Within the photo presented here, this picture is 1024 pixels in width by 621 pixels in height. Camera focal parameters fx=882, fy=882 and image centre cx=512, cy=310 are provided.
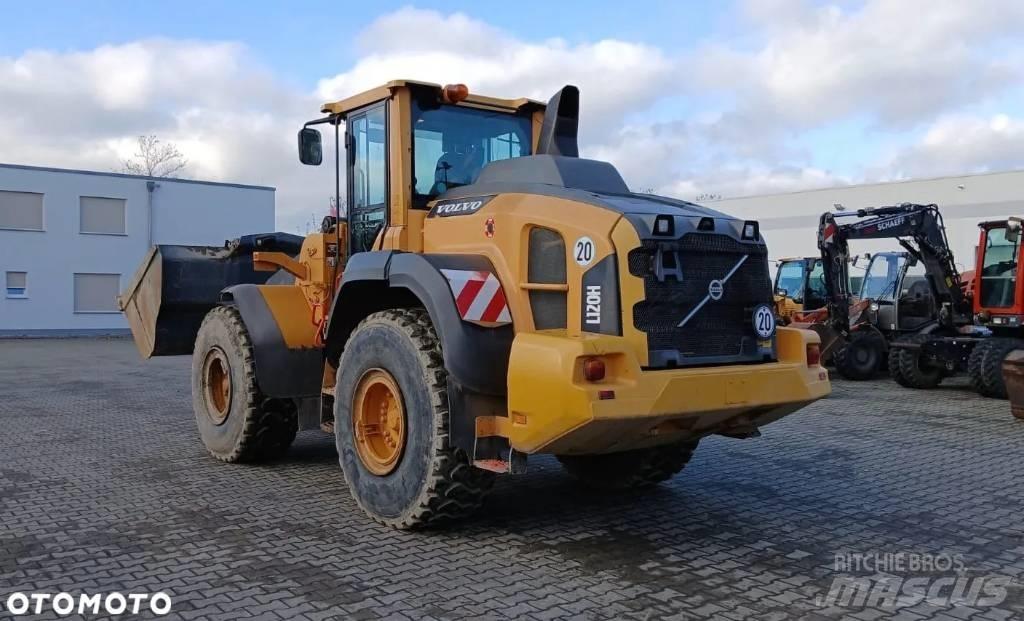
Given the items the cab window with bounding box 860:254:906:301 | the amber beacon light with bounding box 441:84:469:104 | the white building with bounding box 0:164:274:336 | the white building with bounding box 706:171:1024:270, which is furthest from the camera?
the white building with bounding box 0:164:274:336

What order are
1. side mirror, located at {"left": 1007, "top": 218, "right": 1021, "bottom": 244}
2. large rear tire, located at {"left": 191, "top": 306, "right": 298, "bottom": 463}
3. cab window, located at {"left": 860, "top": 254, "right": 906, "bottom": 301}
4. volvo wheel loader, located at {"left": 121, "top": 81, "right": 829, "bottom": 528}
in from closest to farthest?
1. volvo wheel loader, located at {"left": 121, "top": 81, "right": 829, "bottom": 528}
2. large rear tire, located at {"left": 191, "top": 306, "right": 298, "bottom": 463}
3. side mirror, located at {"left": 1007, "top": 218, "right": 1021, "bottom": 244}
4. cab window, located at {"left": 860, "top": 254, "right": 906, "bottom": 301}

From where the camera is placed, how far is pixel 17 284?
3088 cm

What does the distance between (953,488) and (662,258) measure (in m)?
3.57

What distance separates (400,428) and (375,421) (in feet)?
1.37

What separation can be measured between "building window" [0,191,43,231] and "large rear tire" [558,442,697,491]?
30.1 m

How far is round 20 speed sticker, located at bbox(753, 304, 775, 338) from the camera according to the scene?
5111 mm

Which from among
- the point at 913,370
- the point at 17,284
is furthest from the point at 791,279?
the point at 17,284

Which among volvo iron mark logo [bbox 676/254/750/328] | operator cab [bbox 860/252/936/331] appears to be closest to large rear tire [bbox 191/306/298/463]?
volvo iron mark logo [bbox 676/254/750/328]

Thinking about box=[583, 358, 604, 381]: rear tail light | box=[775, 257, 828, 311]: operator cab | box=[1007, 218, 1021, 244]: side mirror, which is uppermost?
box=[1007, 218, 1021, 244]: side mirror

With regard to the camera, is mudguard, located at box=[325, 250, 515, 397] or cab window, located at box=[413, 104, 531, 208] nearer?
mudguard, located at box=[325, 250, 515, 397]

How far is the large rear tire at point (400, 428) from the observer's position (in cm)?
493

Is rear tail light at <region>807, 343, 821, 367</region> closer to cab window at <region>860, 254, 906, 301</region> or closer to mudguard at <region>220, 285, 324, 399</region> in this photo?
mudguard at <region>220, 285, 324, 399</region>

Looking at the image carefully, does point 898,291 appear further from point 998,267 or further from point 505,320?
point 505,320

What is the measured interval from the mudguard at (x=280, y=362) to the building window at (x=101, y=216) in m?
28.5
